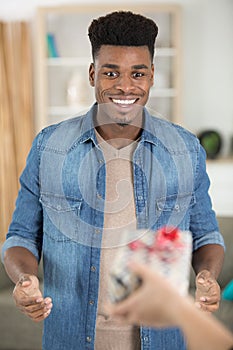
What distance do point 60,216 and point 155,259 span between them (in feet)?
2.12

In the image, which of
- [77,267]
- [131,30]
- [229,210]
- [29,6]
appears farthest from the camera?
[29,6]

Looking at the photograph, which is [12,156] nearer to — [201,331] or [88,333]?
[88,333]

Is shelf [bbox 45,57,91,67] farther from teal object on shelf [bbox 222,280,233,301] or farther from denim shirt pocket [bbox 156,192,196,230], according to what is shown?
denim shirt pocket [bbox 156,192,196,230]

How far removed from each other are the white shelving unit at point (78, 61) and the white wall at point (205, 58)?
0.44ft

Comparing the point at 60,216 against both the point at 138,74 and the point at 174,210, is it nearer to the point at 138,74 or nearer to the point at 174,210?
the point at 174,210

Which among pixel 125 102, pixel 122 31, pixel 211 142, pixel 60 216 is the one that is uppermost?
pixel 122 31

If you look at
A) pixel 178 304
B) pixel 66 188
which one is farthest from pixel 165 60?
pixel 178 304

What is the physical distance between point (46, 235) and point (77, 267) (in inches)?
4.0

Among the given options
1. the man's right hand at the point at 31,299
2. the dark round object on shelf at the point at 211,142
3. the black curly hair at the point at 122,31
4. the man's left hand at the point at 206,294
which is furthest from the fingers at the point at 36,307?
the dark round object on shelf at the point at 211,142

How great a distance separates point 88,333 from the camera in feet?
4.74

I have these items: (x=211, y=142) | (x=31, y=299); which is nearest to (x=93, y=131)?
(x=31, y=299)

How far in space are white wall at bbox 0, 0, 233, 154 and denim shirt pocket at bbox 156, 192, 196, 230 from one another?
11.9 feet

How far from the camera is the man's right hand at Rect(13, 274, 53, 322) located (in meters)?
1.29

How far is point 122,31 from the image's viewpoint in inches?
53.5
